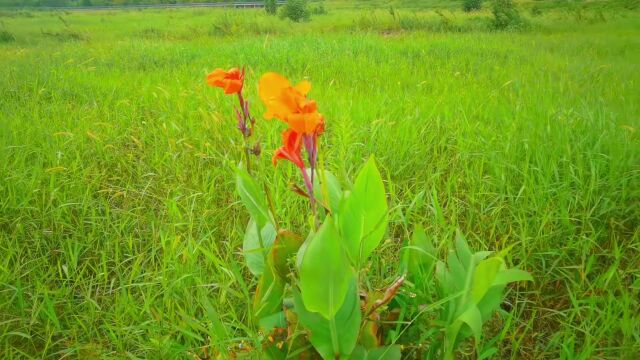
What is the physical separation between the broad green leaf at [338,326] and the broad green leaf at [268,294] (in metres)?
0.10

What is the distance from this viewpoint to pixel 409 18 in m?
8.77

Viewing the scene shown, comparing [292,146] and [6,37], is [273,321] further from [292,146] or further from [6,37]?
[6,37]

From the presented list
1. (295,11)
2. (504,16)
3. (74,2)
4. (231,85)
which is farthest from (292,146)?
(74,2)

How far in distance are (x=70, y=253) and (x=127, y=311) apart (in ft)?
1.23

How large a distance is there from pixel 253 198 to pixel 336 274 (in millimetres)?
235

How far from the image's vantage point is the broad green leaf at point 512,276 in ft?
2.28

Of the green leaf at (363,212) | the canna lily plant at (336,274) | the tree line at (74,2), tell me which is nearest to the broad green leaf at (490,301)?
the canna lily plant at (336,274)

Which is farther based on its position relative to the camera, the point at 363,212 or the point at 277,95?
the point at 363,212

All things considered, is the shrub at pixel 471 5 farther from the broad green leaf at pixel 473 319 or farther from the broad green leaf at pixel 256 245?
the broad green leaf at pixel 473 319

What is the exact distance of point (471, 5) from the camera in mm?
11070

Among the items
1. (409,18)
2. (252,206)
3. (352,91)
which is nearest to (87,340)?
(252,206)

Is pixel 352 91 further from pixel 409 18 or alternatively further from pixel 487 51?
pixel 409 18

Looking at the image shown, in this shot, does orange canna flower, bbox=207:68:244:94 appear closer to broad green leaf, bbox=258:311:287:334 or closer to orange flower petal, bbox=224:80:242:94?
orange flower petal, bbox=224:80:242:94

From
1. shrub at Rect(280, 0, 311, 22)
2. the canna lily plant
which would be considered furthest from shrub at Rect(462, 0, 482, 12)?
the canna lily plant
